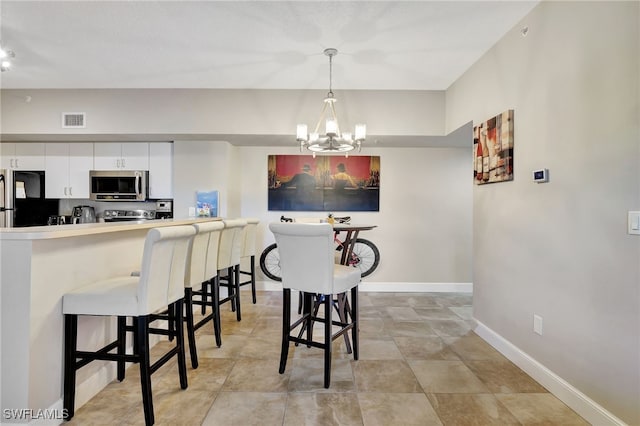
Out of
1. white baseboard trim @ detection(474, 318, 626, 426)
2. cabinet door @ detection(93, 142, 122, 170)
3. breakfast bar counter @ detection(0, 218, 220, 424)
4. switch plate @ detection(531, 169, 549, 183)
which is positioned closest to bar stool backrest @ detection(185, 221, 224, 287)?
breakfast bar counter @ detection(0, 218, 220, 424)

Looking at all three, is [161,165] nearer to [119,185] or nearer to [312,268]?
[119,185]

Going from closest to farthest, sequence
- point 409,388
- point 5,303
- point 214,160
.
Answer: point 5,303 → point 409,388 → point 214,160

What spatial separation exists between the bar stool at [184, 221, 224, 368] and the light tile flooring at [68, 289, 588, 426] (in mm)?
255

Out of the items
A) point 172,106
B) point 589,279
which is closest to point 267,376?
point 589,279

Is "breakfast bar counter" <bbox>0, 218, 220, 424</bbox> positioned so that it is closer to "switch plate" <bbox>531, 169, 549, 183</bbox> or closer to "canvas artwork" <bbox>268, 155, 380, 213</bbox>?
"switch plate" <bbox>531, 169, 549, 183</bbox>

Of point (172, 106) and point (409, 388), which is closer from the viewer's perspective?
point (409, 388)

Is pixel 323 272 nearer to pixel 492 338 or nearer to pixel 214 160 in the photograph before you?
pixel 492 338

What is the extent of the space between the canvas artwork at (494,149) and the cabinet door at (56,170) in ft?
16.4

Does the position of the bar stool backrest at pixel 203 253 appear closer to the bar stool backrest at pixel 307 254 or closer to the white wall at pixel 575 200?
the bar stool backrest at pixel 307 254

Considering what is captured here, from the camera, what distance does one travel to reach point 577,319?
198 cm

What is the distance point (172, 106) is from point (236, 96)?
30.9 inches

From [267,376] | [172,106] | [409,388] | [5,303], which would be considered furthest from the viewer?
[172,106]

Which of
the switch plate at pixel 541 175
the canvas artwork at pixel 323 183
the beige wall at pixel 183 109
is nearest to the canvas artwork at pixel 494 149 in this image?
the switch plate at pixel 541 175

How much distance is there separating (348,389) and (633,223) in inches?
71.3
